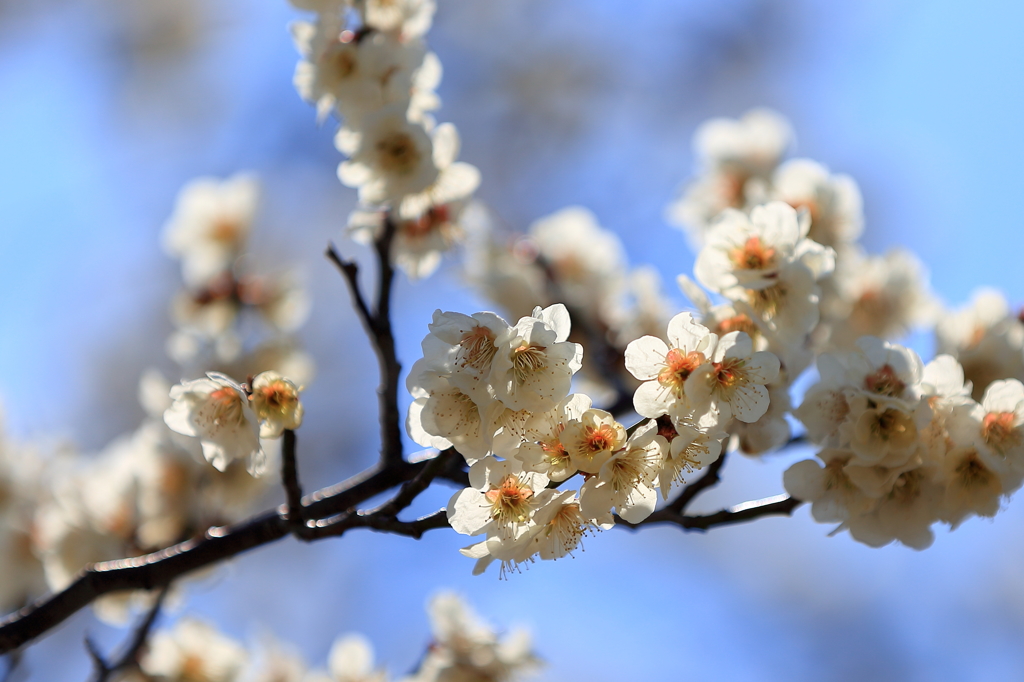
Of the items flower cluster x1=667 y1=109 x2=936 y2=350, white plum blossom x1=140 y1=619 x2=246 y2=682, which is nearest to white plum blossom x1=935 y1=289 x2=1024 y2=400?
flower cluster x1=667 y1=109 x2=936 y2=350

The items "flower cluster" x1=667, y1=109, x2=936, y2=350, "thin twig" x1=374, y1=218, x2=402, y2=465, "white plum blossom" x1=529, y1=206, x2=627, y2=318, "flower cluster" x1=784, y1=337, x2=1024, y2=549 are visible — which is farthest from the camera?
"white plum blossom" x1=529, y1=206, x2=627, y2=318

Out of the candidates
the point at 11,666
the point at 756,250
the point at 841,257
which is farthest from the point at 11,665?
the point at 841,257

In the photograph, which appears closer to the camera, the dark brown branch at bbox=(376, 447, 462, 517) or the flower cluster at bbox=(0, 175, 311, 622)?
the dark brown branch at bbox=(376, 447, 462, 517)

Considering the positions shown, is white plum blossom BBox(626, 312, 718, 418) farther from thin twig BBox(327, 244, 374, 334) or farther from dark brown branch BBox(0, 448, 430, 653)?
thin twig BBox(327, 244, 374, 334)

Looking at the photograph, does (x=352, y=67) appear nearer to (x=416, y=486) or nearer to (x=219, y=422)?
(x=219, y=422)

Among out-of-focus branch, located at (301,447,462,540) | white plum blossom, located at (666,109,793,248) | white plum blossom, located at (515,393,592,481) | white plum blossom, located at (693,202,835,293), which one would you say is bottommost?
out-of-focus branch, located at (301,447,462,540)

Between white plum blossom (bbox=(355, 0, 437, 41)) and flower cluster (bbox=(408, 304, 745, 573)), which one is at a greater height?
white plum blossom (bbox=(355, 0, 437, 41))

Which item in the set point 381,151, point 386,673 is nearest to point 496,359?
point 381,151

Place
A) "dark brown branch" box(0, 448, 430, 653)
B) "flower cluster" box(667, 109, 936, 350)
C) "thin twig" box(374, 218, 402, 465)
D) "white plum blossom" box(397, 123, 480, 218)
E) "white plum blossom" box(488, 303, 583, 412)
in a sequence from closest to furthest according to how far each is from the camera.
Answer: "white plum blossom" box(488, 303, 583, 412) < "dark brown branch" box(0, 448, 430, 653) < "thin twig" box(374, 218, 402, 465) < "white plum blossom" box(397, 123, 480, 218) < "flower cluster" box(667, 109, 936, 350)
